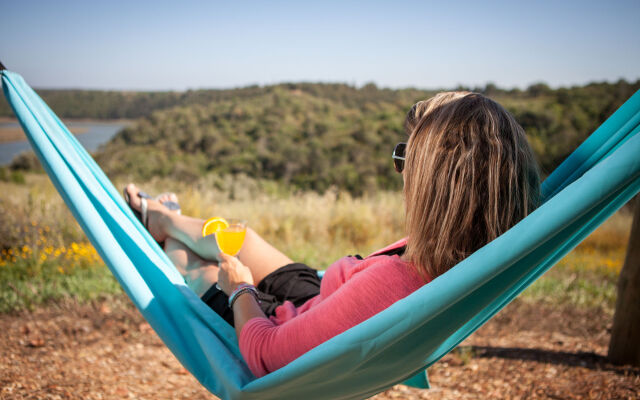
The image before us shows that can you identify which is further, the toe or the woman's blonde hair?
the toe

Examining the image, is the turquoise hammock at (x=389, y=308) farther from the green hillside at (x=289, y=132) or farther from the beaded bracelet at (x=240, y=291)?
the green hillside at (x=289, y=132)

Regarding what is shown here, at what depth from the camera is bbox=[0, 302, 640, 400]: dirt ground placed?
189cm

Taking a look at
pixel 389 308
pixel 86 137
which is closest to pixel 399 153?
pixel 389 308

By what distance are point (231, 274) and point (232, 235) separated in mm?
175

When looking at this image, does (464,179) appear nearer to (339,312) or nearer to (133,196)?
(339,312)

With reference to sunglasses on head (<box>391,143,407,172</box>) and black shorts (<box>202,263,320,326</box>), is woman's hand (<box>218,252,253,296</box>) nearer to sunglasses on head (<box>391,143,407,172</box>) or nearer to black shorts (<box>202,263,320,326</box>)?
black shorts (<box>202,263,320,326</box>)

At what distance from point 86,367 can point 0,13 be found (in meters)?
14.1

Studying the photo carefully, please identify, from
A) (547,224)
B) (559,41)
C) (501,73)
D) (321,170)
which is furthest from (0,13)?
(559,41)

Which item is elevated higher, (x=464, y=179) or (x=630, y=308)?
(x=464, y=179)

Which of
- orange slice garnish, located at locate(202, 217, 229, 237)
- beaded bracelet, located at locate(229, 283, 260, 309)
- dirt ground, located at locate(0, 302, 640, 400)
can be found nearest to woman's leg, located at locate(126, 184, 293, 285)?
orange slice garnish, located at locate(202, 217, 229, 237)

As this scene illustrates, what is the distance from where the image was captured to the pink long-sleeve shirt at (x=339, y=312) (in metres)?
0.92

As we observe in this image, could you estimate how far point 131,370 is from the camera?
207cm

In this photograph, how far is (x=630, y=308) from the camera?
1989 millimetres

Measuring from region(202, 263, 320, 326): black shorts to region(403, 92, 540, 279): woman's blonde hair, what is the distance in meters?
0.66
